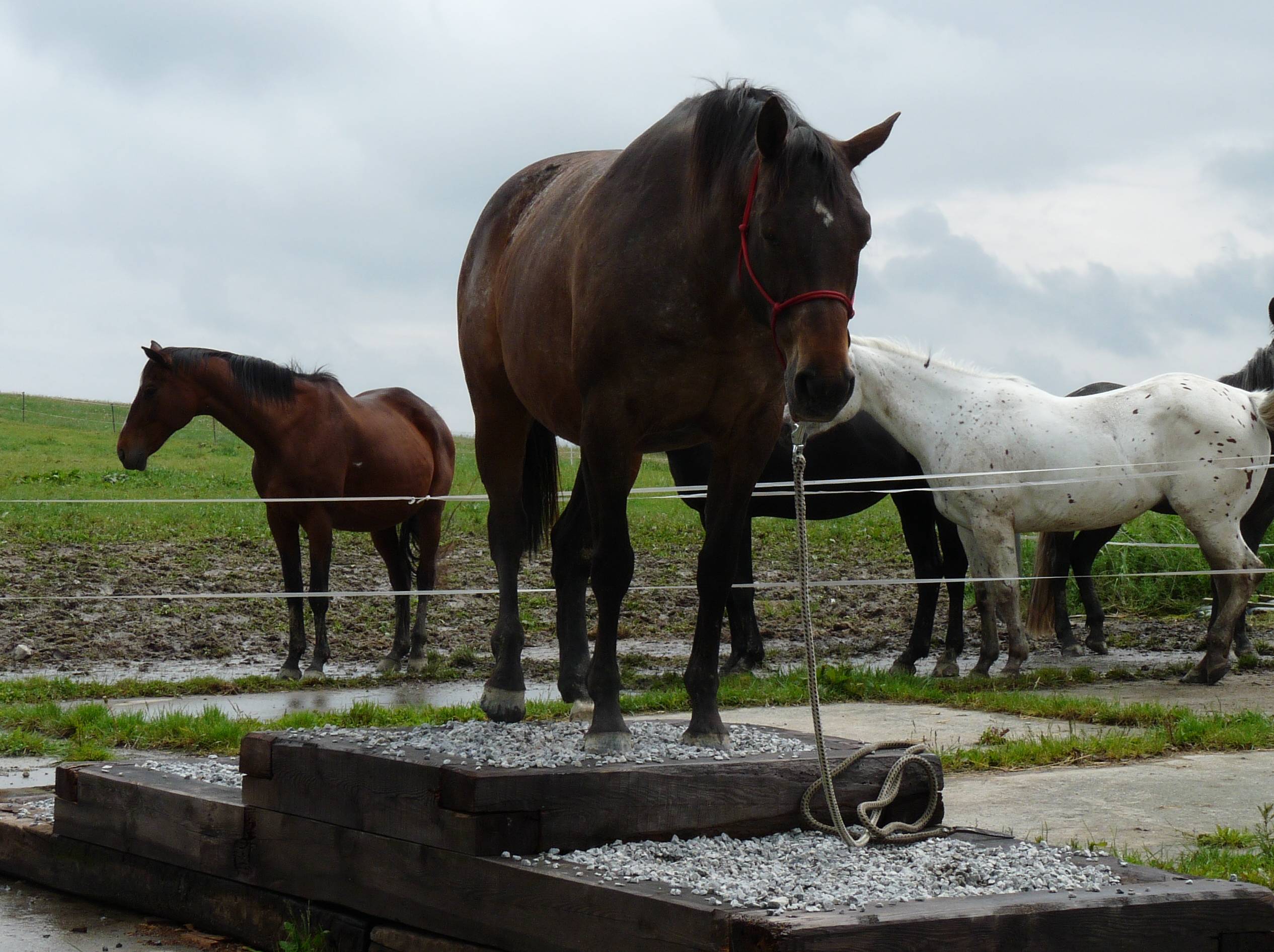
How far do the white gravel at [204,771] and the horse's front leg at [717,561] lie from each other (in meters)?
1.51

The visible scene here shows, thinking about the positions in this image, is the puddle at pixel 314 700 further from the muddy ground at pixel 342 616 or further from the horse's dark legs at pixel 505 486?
the horse's dark legs at pixel 505 486

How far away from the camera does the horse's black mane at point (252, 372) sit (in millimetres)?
8758

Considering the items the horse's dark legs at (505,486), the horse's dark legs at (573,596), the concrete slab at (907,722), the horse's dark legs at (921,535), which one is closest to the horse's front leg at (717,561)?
the horse's dark legs at (573,596)

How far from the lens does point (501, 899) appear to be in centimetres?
280

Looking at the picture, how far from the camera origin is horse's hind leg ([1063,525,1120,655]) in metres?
9.38

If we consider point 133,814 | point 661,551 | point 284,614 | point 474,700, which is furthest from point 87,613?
point 133,814

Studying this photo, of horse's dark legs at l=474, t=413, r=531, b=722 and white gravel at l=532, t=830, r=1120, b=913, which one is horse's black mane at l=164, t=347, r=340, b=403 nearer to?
horse's dark legs at l=474, t=413, r=531, b=722

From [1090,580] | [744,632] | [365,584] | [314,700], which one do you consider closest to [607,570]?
[314,700]

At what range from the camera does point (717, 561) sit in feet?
11.5

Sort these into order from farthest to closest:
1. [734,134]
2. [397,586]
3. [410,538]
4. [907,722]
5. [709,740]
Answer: [410,538] < [397,586] < [907,722] < [709,740] < [734,134]

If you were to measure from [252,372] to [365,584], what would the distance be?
10.0 feet

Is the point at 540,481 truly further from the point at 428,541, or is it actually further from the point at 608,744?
the point at 428,541

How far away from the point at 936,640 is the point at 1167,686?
9.05 ft

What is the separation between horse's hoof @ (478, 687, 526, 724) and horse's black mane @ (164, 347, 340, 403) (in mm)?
5289
